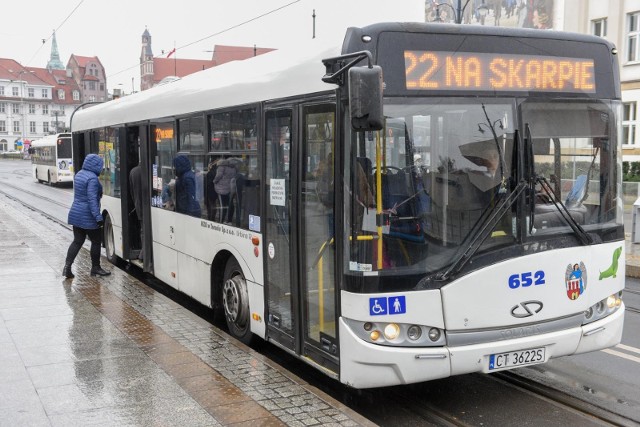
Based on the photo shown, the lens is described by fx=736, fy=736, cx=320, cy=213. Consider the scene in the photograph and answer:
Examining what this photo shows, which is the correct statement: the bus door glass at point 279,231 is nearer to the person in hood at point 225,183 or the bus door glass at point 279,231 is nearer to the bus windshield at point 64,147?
the person in hood at point 225,183

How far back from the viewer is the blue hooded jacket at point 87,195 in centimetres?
1018

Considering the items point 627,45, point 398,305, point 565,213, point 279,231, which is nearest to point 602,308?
point 565,213

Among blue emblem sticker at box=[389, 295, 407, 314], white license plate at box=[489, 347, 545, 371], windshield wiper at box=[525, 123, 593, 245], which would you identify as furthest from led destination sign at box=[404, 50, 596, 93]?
white license plate at box=[489, 347, 545, 371]

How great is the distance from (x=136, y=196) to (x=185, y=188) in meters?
2.31

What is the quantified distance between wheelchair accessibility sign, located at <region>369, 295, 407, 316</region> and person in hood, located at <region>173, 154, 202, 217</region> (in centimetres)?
360

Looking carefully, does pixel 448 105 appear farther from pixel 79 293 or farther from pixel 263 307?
pixel 79 293

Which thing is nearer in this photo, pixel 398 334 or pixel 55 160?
pixel 398 334

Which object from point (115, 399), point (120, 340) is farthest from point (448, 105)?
point (120, 340)

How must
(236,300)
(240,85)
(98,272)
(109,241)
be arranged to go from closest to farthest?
(240,85)
(236,300)
(98,272)
(109,241)

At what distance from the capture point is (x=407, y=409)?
570 cm

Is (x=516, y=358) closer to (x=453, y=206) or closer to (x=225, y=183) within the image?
(x=453, y=206)

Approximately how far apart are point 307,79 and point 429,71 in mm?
1037

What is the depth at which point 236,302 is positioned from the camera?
7.27 meters

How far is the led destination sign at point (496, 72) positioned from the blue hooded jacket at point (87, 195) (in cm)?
634
